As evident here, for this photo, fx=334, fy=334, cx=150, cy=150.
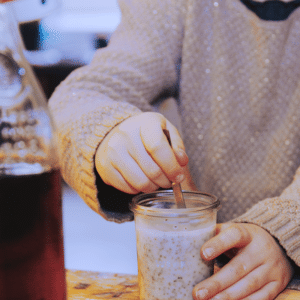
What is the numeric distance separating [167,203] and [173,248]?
0.26 ft

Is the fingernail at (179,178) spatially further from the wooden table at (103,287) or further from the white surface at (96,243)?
the white surface at (96,243)

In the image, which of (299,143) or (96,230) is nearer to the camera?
(299,143)

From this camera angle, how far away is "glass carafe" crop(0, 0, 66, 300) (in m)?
0.23

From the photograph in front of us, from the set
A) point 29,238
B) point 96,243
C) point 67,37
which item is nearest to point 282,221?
point 29,238

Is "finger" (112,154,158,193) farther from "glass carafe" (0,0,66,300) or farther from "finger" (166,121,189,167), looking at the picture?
"glass carafe" (0,0,66,300)

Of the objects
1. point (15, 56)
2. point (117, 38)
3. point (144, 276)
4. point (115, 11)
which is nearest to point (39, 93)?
point (15, 56)

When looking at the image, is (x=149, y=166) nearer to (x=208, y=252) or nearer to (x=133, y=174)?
(x=133, y=174)

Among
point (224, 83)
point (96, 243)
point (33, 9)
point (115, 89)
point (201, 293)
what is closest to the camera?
point (201, 293)

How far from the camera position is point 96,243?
1.77 meters

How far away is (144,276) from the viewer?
39 centimetres

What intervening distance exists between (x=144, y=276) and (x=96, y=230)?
5.29 feet

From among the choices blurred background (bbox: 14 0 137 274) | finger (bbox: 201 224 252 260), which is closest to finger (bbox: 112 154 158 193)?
finger (bbox: 201 224 252 260)

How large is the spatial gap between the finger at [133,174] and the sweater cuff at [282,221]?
15 cm

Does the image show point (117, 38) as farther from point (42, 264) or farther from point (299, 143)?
point (42, 264)
